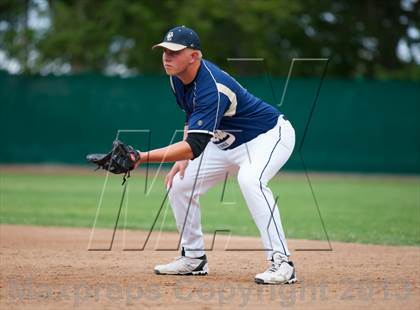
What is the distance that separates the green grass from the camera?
11555 mm

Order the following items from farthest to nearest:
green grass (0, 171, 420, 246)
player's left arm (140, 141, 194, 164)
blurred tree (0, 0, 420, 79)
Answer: blurred tree (0, 0, 420, 79) → green grass (0, 171, 420, 246) → player's left arm (140, 141, 194, 164)

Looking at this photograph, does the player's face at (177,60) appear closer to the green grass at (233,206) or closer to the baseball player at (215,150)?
the baseball player at (215,150)

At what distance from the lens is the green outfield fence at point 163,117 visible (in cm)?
2364

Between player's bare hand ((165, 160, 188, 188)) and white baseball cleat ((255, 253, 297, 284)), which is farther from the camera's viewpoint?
player's bare hand ((165, 160, 188, 188))

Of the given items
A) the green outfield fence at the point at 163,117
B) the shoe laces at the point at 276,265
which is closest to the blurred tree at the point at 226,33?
the green outfield fence at the point at 163,117

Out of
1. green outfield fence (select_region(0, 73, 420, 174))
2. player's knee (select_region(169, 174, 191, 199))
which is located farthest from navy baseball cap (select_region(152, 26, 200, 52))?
green outfield fence (select_region(0, 73, 420, 174))

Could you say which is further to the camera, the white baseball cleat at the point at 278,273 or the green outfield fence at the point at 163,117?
the green outfield fence at the point at 163,117

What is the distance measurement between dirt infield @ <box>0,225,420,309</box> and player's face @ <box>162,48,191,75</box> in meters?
1.73

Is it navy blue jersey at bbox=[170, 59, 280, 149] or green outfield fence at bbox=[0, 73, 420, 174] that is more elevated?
navy blue jersey at bbox=[170, 59, 280, 149]

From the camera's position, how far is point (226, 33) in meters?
30.0

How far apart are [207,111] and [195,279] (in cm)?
148

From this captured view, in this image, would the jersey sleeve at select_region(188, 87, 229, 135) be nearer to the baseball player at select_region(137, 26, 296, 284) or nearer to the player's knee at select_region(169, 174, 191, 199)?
the baseball player at select_region(137, 26, 296, 284)

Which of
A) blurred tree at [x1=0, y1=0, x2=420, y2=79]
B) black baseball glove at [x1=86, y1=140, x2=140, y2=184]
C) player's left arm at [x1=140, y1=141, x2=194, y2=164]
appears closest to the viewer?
black baseball glove at [x1=86, y1=140, x2=140, y2=184]

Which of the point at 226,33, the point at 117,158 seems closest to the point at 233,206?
the point at 117,158
